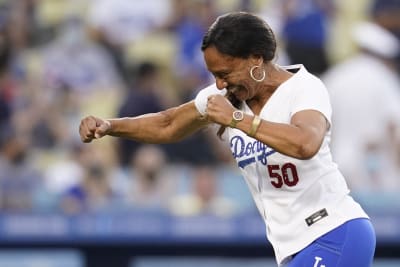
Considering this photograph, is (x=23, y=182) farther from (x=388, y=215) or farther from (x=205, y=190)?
(x=388, y=215)

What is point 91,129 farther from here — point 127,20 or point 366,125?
point 127,20

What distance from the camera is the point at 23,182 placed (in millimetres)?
9625

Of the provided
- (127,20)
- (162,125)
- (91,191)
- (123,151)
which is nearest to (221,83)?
(162,125)

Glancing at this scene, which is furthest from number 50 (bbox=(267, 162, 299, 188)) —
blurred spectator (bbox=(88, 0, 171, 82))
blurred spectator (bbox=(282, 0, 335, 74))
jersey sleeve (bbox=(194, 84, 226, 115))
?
blurred spectator (bbox=(88, 0, 171, 82))

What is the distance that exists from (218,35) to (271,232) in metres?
1.01

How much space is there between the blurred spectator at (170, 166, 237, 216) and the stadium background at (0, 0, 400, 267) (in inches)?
0.5

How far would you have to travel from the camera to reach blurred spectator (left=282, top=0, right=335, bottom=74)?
11125 mm

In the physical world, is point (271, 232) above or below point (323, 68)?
below

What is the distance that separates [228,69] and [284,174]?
1.85ft

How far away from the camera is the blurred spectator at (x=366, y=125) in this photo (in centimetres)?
951

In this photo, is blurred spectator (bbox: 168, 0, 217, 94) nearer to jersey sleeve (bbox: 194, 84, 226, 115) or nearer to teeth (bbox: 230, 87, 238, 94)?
jersey sleeve (bbox: 194, 84, 226, 115)

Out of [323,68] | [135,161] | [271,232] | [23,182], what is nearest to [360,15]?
[323,68]

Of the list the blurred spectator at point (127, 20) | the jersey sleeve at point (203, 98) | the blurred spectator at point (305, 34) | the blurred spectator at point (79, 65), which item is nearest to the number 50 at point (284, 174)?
the jersey sleeve at point (203, 98)

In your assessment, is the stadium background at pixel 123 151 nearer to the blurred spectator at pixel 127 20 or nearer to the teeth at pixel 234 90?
the blurred spectator at pixel 127 20
